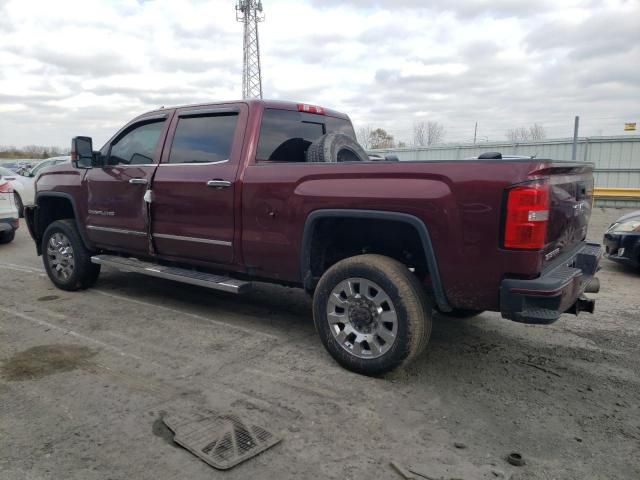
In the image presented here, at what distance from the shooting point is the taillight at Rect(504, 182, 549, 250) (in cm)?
309

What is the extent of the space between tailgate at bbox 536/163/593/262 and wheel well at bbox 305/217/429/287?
0.90 metres

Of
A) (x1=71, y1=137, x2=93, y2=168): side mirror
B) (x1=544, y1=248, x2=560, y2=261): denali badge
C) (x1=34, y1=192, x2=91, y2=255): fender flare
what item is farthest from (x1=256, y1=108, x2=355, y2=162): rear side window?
(x1=34, y1=192, x2=91, y2=255): fender flare

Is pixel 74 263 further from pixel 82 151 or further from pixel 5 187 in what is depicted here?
pixel 5 187

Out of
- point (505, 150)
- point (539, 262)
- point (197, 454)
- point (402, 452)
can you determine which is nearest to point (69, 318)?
point (197, 454)

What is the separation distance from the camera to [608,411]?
3309 mm

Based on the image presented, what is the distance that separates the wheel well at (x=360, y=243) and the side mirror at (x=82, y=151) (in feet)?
10.00

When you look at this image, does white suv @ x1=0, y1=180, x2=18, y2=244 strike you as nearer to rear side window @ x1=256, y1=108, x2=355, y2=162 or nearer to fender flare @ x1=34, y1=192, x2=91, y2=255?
fender flare @ x1=34, y1=192, x2=91, y2=255

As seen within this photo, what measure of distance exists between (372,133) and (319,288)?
124 ft

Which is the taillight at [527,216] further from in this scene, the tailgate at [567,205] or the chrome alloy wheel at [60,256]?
the chrome alloy wheel at [60,256]

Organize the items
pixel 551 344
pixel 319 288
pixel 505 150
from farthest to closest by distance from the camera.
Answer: pixel 505 150 < pixel 551 344 < pixel 319 288

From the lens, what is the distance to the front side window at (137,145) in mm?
5305

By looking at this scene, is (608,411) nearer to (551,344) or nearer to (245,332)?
(551,344)

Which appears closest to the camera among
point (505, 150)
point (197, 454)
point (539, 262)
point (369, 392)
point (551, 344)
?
point (197, 454)

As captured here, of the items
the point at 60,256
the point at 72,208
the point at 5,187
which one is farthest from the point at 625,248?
the point at 5,187
